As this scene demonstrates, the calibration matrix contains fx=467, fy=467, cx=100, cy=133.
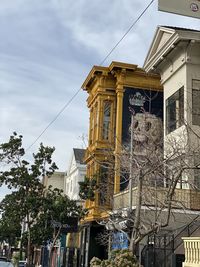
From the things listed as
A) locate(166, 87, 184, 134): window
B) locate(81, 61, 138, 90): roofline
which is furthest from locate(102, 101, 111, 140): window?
locate(166, 87, 184, 134): window

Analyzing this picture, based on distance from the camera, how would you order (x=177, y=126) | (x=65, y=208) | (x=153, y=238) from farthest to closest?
(x=65, y=208)
(x=177, y=126)
(x=153, y=238)

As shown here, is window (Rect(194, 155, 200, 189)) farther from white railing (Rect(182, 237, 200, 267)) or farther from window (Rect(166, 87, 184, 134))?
white railing (Rect(182, 237, 200, 267))

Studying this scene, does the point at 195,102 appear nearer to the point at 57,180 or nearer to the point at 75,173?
the point at 75,173

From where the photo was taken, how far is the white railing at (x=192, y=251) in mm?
12078

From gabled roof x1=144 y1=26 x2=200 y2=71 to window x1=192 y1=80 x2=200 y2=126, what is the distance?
210 cm

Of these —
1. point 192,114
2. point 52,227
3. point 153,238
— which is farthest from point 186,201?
point 52,227

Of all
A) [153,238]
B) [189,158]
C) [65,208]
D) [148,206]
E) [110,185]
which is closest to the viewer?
[189,158]

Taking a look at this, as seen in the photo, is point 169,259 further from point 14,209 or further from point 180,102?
point 14,209

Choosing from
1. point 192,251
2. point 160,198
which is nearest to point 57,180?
point 160,198

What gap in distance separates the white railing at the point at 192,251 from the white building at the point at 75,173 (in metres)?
31.8

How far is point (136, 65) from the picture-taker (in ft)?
101

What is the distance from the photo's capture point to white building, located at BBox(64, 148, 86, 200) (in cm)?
4575

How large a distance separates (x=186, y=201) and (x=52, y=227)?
13.5 meters

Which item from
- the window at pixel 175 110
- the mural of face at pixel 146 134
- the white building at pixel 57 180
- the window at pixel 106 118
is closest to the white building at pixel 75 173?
the white building at pixel 57 180
